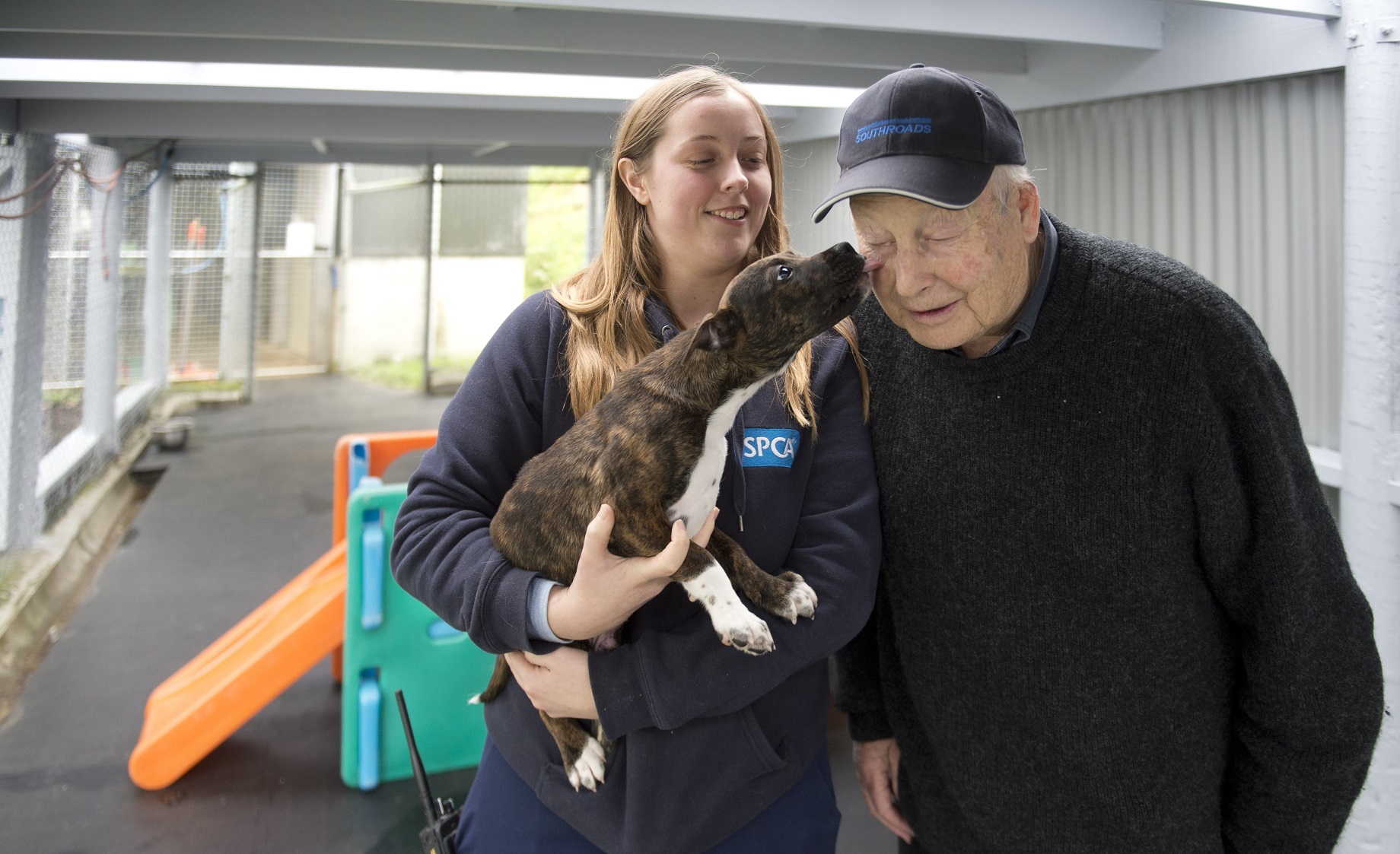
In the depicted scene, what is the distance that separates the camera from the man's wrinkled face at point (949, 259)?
1573 millimetres

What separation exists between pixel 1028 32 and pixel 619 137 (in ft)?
6.46

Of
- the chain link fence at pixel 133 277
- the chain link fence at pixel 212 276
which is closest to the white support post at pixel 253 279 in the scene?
the chain link fence at pixel 212 276

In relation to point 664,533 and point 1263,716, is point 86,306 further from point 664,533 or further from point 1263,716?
point 1263,716

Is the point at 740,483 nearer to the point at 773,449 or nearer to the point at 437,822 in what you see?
the point at 773,449

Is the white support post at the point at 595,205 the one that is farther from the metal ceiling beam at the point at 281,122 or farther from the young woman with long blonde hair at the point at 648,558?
the young woman with long blonde hair at the point at 648,558

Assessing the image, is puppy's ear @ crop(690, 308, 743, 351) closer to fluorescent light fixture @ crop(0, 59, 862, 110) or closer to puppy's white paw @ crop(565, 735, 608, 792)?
puppy's white paw @ crop(565, 735, 608, 792)

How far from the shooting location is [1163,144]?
11.2 feet

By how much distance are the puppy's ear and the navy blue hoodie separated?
23cm

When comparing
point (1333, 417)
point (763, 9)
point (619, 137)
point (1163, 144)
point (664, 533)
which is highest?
point (763, 9)

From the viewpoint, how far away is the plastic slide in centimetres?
382

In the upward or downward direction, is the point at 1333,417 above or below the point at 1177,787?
above

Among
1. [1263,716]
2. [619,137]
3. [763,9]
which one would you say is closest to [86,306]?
[763,9]

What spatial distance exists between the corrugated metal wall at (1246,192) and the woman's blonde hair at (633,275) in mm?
1947

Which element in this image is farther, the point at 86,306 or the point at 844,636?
the point at 86,306
